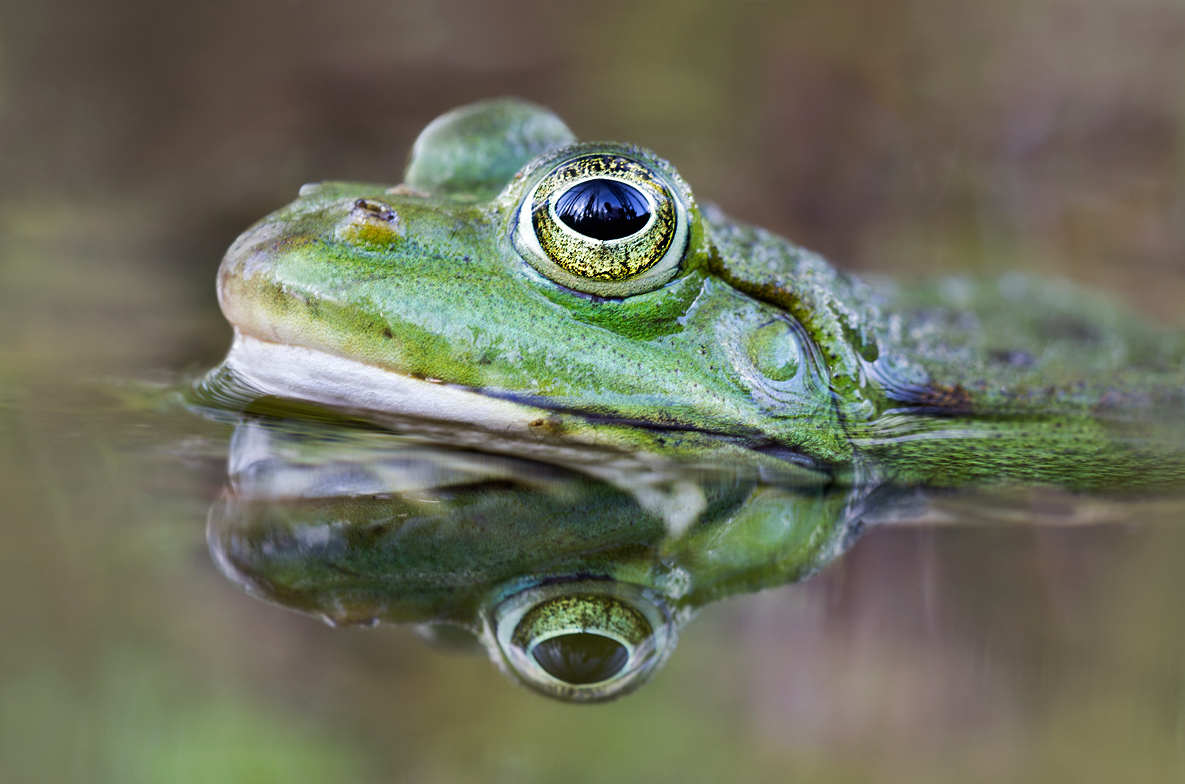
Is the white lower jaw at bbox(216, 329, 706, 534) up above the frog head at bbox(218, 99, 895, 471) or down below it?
below

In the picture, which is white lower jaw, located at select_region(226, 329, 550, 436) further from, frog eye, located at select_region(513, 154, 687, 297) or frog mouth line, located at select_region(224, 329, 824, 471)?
frog eye, located at select_region(513, 154, 687, 297)

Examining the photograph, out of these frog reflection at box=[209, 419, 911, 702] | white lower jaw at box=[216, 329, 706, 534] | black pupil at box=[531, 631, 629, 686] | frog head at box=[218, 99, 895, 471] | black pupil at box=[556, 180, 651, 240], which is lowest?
black pupil at box=[531, 631, 629, 686]

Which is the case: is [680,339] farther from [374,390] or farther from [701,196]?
[701,196]

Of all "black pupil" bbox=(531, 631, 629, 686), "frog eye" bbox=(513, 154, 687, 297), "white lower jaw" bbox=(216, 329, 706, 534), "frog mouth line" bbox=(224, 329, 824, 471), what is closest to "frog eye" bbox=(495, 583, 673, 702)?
"black pupil" bbox=(531, 631, 629, 686)

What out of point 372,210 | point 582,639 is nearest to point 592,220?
point 372,210

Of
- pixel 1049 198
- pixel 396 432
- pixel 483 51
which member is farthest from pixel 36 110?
pixel 1049 198

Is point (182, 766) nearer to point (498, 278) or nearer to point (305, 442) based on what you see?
point (305, 442)

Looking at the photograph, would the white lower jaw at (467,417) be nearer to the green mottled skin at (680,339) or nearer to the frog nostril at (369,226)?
the green mottled skin at (680,339)

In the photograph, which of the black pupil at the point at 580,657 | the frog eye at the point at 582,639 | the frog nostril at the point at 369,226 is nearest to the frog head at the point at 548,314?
the frog nostril at the point at 369,226
